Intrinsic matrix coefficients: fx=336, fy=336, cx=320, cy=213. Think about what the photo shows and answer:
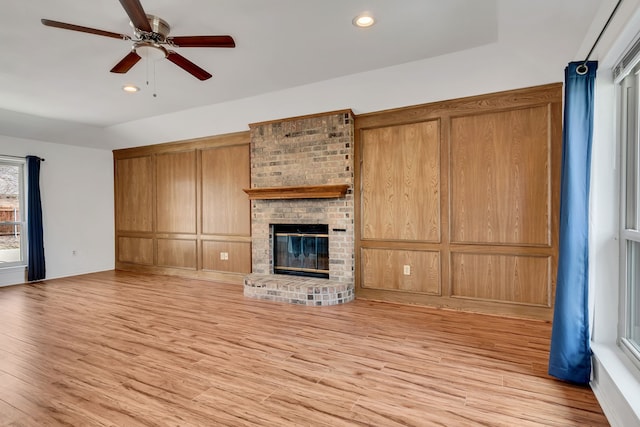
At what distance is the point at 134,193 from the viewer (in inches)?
267

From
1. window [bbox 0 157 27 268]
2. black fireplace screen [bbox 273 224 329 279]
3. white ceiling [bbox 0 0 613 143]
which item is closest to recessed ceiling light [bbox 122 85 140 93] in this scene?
white ceiling [bbox 0 0 613 143]

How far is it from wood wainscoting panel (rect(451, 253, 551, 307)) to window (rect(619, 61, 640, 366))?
4.68 ft

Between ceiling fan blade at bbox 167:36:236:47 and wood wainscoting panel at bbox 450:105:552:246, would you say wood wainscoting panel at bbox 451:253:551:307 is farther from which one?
ceiling fan blade at bbox 167:36:236:47

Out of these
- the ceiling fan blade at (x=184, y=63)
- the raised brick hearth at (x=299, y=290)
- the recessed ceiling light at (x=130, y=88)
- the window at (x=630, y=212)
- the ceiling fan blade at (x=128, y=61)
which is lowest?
the raised brick hearth at (x=299, y=290)

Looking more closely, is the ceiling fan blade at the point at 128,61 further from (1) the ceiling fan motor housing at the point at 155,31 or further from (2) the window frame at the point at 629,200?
(2) the window frame at the point at 629,200

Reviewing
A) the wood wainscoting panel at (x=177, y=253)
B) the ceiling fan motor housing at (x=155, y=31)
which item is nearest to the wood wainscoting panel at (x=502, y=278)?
the ceiling fan motor housing at (x=155, y=31)

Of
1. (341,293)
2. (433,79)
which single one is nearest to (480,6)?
(433,79)

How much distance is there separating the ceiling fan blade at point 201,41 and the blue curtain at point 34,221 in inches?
197

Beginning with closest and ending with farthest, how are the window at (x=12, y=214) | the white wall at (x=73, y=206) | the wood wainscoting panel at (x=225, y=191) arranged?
the wood wainscoting panel at (x=225, y=191) → the window at (x=12, y=214) → the white wall at (x=73, y=206)

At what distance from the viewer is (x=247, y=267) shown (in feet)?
18.2

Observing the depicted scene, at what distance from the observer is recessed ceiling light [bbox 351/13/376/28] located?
9.00 feet

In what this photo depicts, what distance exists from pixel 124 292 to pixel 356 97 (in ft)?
14.3

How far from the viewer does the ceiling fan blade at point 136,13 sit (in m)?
2.03

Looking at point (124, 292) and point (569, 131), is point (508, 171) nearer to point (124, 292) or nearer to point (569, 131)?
point (569, 131)
